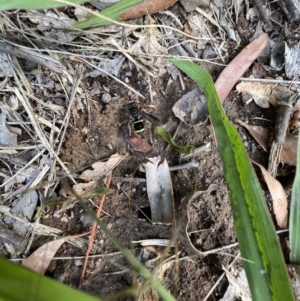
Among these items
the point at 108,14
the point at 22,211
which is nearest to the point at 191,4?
the point at 108,14

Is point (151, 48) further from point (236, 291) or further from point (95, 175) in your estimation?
point (236, 291)

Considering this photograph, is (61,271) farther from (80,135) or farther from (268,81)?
(268,81)

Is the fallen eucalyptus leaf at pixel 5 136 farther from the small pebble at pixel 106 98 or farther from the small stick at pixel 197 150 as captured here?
the small stick at pixel 197 150

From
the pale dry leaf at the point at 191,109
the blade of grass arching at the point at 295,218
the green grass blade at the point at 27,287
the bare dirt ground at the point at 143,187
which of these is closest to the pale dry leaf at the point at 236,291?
the bare dirt ground at the point at 143,187

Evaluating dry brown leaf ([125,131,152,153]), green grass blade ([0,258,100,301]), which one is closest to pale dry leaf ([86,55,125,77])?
dry brown leaf ([125,131,152,153])

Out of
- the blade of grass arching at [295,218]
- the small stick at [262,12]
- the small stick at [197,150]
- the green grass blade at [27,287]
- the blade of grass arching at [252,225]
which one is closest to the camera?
the green grass blade at [27,287]

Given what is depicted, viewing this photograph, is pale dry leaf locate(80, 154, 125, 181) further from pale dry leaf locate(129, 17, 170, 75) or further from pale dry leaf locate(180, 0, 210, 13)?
pale dry leaf locate(180, 0, 210, 13)
